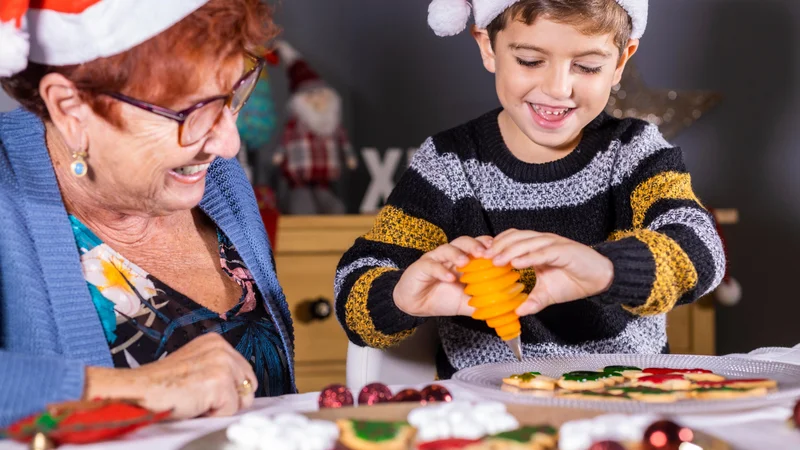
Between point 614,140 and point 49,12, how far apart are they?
0.88m

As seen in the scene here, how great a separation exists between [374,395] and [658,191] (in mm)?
665

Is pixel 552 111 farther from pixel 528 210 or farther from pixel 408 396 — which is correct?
pixel 408 396

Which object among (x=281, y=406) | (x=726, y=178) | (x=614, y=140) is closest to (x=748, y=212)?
(x=726, y=178)

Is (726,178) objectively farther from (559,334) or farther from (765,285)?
(559,334)

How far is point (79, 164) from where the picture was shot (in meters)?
1.07

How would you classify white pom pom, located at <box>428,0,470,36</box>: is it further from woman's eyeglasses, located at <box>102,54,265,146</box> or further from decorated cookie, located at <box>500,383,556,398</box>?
decorated cookie, located at <box>500,383,556,398</box>

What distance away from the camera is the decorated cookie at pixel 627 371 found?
0.97 meters

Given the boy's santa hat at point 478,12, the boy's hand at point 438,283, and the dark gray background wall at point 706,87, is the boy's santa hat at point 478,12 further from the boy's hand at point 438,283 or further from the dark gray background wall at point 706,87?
the dark gray background wall at point 706,87

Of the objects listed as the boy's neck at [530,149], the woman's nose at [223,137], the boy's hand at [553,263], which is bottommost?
the boy's hand at [553,263]

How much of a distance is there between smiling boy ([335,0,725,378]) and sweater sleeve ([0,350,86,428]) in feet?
1.47

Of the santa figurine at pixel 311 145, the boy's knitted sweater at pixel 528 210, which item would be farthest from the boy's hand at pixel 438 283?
the santa figurine at pixel 311 145

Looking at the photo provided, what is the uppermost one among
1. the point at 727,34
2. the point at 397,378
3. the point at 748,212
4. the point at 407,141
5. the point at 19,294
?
the point at 727,34

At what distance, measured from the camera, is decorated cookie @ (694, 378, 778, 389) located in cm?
86

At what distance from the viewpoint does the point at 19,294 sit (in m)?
1.05
